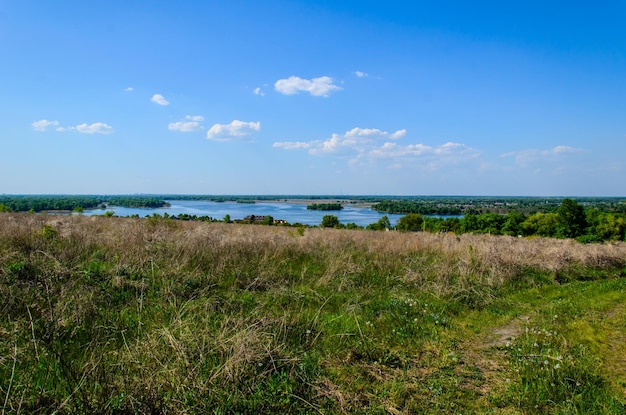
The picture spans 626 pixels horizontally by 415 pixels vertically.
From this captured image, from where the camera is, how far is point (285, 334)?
178 inches

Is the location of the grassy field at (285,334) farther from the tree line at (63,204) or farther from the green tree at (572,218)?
the green tree at (572,218)

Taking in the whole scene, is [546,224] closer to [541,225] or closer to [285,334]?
[541,225]

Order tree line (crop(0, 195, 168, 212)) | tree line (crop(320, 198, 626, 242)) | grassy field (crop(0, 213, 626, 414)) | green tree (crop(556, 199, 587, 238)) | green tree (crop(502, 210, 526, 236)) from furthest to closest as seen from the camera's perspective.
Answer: green tree (crop(502, 210, 526, 236)) → tree line (crop(0, 195, 168, 212)) → green tree (crop(556, 199, 587, 238)) → tree line (crop(320, 198, 626, 242)) → grassy field (crop(0, 213, 626, 414))

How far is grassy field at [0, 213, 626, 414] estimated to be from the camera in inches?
122

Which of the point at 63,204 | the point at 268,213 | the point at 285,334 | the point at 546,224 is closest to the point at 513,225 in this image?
the point at 546,224

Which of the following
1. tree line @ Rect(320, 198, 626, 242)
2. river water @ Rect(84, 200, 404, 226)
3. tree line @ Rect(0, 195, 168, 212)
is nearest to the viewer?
tree line @ Rect(320, 198, 626, 242)

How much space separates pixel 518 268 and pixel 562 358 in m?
6.92

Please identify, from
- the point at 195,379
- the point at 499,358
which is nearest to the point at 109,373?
the point at 195,379

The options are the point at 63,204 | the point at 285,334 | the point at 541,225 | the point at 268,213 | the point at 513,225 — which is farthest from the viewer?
the point at 268,213

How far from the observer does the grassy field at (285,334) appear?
3104mm

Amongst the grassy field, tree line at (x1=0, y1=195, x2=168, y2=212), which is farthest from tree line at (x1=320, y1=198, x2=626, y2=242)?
tree line at (x1=0, y1=195, x2=168, y2=212)

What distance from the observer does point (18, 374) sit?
312cm

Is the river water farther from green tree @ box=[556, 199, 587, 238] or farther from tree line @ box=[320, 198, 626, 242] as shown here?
green tree @ box=[556, 199, 587, 238]

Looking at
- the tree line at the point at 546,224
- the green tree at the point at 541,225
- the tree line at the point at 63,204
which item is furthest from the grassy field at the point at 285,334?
the green tree at the point at 541,225
